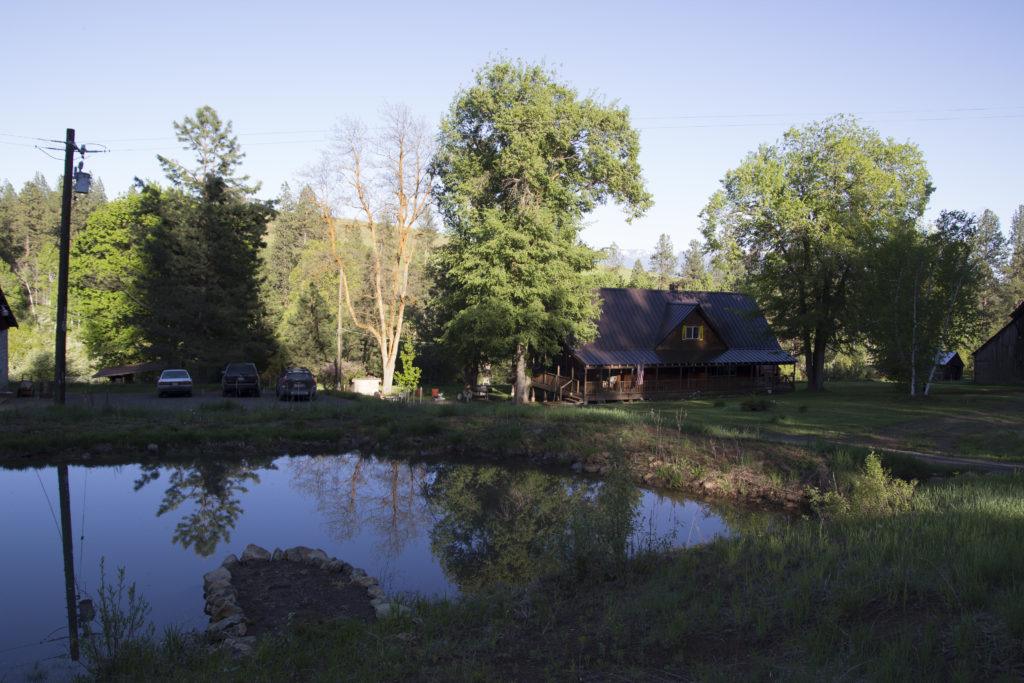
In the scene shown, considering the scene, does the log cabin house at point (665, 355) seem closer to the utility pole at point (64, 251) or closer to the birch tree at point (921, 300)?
the birch tree at point (921, 300)

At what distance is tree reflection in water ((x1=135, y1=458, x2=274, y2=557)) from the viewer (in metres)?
12.3

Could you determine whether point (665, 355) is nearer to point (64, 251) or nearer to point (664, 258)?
point (64, 251)

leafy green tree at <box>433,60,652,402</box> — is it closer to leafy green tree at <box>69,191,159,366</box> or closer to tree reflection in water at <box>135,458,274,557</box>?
tree reflection in water at <box>135,458,274,557</box>

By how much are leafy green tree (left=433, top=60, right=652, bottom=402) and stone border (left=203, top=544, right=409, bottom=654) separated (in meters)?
21.3

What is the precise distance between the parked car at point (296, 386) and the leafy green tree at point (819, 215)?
29.6m

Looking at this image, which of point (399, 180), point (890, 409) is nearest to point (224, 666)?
point (890, 409)

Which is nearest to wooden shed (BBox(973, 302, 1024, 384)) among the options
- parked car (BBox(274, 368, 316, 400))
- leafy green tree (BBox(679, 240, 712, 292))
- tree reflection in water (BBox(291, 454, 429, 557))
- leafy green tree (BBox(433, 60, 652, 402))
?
leafy green tree (BBox(433, 60, 652, 402))

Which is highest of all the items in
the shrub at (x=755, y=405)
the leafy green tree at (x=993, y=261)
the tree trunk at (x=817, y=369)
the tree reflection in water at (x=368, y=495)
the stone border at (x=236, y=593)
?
the leafy green tree at (x=993, y=261)

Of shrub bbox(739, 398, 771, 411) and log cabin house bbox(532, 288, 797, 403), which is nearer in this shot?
shrub bbox(739, 398, 771, 411)

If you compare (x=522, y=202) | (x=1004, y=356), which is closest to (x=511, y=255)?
(x=522, y=202)

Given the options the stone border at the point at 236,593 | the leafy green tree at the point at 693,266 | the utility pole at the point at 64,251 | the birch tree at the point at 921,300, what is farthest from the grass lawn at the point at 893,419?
the leafy green tree at the point at 693,266

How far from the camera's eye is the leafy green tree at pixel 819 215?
1597 inches

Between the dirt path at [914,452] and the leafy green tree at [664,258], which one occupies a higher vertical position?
the leafy green tree at [664,258]

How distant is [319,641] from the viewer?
6684 millimetres
